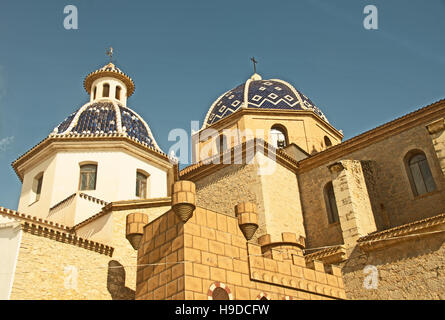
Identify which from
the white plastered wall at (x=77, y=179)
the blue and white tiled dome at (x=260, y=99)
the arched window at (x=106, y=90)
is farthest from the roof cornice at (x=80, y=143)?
the arched window at (x=106, y=90)

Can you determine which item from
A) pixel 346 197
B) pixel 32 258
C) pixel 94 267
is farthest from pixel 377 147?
pixel 32 258

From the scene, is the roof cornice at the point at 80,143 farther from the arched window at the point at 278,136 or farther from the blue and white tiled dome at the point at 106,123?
the arched window at the point at 278,136

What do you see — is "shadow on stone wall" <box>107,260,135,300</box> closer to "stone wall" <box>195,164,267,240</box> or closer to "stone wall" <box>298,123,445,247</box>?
"stone wall" <box>195,164,267,240</box>

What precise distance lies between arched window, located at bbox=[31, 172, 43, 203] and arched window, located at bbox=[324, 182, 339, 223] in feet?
36.1

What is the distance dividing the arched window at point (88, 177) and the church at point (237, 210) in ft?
0.14

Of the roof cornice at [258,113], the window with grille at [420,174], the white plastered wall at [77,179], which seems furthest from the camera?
the roof cornice at [258,113]

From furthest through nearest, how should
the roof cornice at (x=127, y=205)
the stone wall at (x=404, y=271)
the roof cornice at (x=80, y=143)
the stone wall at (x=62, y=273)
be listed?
the roof cornice at (x=80, y=143)
the roof cornice at (x=127, y=205)
the stone wall at (x=62, y=273)
the stone wall at (x=404, y=271)

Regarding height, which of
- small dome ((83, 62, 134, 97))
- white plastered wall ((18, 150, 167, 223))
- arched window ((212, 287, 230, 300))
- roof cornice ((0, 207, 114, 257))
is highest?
small dome ((83, 62, 134, 97))

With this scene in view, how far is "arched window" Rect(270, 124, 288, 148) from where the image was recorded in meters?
17.9

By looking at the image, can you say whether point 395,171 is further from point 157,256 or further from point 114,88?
point 114,88

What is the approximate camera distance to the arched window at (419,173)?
42.5ft

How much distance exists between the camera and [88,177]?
1734 centimetres

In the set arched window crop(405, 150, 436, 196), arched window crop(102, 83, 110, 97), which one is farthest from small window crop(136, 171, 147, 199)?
arched window crop(405, 150, 436, 196)
